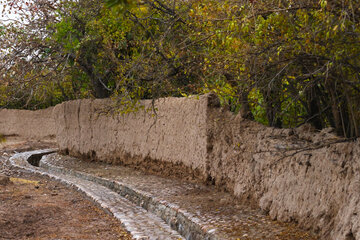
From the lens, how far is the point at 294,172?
237 inches

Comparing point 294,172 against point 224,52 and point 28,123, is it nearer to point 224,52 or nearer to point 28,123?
point 224,52

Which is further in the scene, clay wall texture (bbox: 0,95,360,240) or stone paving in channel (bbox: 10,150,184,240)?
stone paving in channel (bbox: 10,150,184,240)

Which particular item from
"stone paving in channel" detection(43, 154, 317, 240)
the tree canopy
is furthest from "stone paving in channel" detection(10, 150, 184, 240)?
the tree canopy

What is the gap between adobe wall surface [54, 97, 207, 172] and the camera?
9258 millimetres

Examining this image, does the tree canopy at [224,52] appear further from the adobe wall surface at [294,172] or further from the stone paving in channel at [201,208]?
the stone paving in channel at [201,208]

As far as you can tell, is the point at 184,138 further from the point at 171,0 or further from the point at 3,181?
the point at 3,181

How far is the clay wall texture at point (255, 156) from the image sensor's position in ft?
16.8

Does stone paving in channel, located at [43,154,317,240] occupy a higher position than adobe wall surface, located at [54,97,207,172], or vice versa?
adobe wall surface, located at [54,97,207,172]

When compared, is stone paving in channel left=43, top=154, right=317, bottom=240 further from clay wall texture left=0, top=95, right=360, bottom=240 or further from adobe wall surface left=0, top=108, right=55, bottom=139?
adobe wall surface left=0, top=108, right=55, bottom=139

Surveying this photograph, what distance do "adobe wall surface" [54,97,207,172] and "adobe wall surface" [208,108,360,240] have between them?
775mm

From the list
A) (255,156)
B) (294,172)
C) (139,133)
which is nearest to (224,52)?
(255,156)

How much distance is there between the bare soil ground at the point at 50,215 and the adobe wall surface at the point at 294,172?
1976 mm

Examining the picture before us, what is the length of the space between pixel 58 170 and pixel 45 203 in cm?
521

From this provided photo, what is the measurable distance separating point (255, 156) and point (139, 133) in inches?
193
